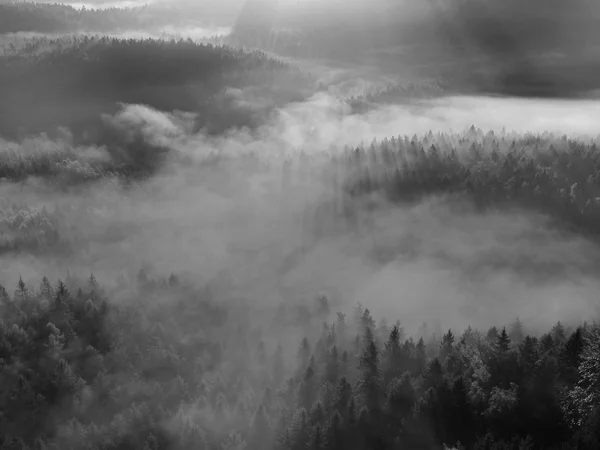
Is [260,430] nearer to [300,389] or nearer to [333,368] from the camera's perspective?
[300,389]

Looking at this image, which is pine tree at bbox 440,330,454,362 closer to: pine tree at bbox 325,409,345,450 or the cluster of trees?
the cluster of trees

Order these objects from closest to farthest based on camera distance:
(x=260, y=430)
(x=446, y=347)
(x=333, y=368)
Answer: (x=260, y=430) → (x=446, y=347) → (x=333, y=368)

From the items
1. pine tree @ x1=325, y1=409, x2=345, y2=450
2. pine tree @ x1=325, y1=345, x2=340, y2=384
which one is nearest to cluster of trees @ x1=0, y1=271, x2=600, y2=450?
pine tree @ x1=325, y1=409, x2=345, y2=450

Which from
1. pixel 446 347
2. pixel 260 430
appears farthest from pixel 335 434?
pixel 446 347

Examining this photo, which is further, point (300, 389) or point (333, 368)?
point (333, 368)

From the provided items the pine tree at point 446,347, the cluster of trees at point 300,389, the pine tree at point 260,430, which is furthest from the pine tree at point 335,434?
the pine tree at point 446,347

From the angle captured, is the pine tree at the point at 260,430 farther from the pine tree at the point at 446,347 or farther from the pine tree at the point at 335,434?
the pine tree at the point at 446,347

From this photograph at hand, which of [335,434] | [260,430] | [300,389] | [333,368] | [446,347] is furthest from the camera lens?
[333,368]

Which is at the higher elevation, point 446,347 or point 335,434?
point 446,347
